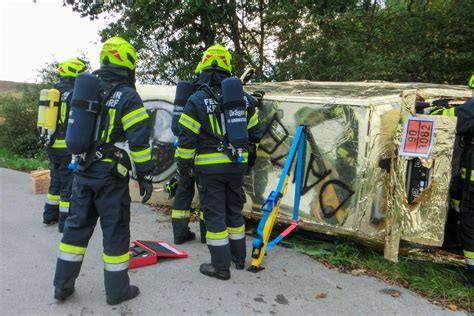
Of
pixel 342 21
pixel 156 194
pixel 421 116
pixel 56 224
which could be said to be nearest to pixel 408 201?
pixel 421 116

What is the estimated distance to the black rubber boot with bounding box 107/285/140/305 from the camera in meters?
3.19

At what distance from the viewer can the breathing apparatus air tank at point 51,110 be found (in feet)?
15.4

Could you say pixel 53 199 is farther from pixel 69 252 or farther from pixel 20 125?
pixel 20 125

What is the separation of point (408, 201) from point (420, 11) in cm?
593

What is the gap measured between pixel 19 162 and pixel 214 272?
338 inches

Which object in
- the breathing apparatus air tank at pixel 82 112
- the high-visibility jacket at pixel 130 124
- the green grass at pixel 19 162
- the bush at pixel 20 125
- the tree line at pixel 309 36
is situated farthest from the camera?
the bush at pixel 20 125

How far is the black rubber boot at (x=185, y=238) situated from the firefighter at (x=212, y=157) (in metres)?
0.93

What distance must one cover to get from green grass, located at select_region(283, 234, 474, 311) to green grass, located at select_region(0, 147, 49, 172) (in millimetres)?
7665

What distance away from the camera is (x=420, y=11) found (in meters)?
8.28

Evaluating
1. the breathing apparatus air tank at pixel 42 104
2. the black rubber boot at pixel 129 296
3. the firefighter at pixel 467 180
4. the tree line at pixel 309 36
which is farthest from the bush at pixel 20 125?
the firefighter at pixel 467 180

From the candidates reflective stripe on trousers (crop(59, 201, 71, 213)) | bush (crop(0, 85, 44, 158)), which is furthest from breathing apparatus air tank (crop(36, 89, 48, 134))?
bush (crop(0, 85, 44, 158))

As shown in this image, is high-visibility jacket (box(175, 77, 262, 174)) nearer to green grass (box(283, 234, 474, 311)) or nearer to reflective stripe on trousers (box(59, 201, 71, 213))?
green grass (box(283, 234, 474, 311))

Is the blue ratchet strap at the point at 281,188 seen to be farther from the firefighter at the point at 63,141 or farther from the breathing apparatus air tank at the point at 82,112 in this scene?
the firefighter at the point at 63,141

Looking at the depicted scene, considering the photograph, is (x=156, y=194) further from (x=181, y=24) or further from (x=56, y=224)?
(x=181, y=24)
